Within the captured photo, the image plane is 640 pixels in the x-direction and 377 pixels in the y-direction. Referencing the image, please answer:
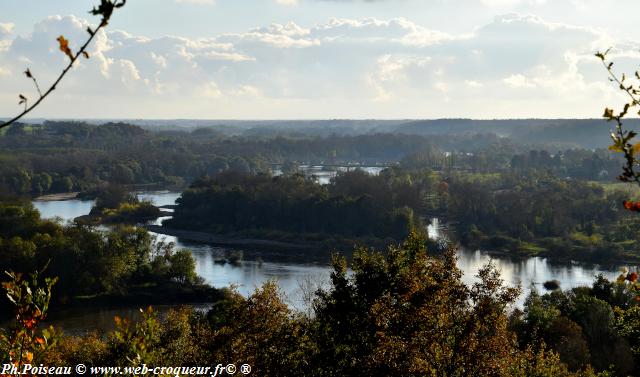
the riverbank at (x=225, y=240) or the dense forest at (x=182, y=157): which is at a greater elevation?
the dense forest at (x=182, y=157)

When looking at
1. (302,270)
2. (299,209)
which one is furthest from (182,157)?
(302,270)

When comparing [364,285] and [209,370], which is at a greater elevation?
[364,285]

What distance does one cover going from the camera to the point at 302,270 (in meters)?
40.4

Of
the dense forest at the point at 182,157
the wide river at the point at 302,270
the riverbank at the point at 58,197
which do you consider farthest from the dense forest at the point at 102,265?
the riverbank at the point at 58,197

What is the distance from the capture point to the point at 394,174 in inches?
3157

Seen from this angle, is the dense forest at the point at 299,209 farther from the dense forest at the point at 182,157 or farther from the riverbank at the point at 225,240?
the dense forest at the point at 182,157

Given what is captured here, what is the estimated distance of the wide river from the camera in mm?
35812

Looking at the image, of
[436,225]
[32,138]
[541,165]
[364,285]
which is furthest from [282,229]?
[32,138]

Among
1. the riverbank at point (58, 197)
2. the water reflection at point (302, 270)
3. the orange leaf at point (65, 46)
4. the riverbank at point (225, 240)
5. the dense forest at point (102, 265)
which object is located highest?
the orange leaf at point (65, 46)

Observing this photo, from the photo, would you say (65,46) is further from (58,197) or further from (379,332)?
(58,197)

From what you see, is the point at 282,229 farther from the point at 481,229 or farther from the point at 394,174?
the point at 394,174

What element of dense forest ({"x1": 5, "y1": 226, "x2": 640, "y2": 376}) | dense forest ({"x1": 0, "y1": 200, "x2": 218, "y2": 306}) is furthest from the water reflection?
dense forest ({"x1": 5, "y1": 226, "x2": 640, "y2": 376})

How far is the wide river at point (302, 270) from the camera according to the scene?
117 feet

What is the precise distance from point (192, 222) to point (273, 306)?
48.6 m
